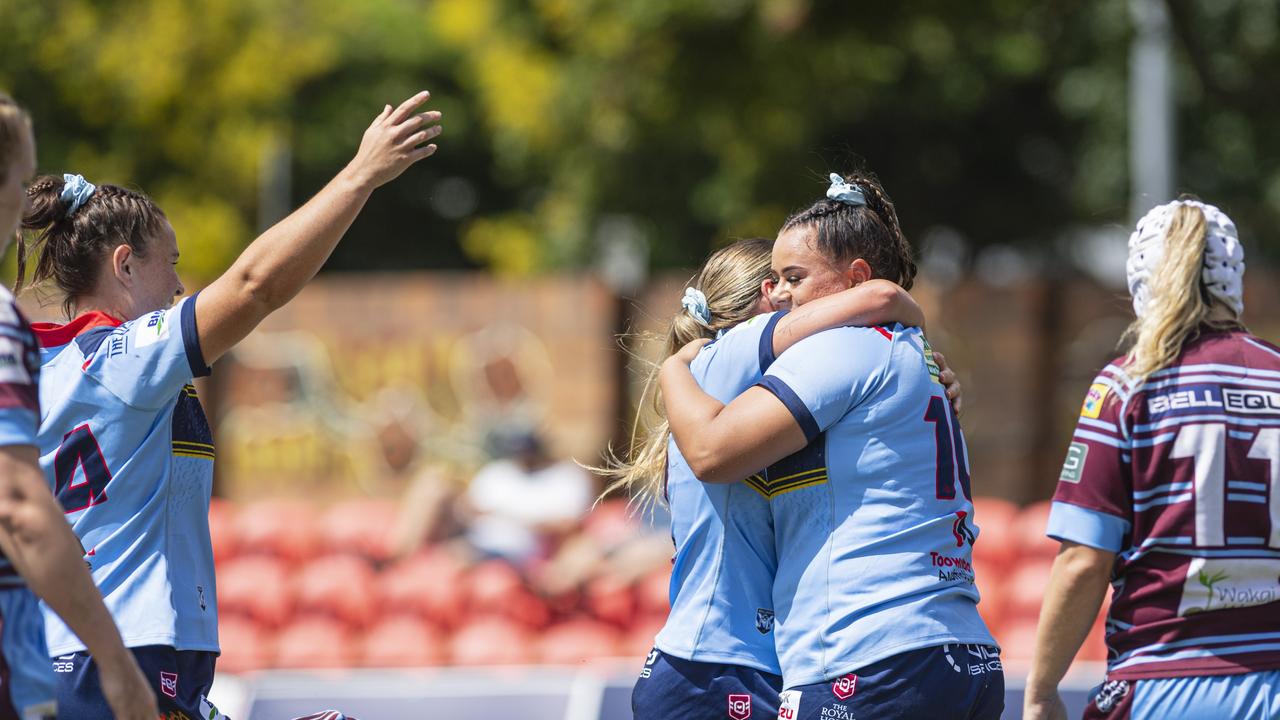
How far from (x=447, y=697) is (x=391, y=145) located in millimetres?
3412

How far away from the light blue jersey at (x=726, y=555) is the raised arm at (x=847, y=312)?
0.05m

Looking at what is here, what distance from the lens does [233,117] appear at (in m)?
20.5

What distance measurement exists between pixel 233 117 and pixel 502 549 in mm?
12781

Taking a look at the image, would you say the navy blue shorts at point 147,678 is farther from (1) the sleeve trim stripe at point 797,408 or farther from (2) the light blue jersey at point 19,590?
(1) the sleeve trim stripe at point 797,408

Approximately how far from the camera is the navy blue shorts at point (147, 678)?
3242 millimetres

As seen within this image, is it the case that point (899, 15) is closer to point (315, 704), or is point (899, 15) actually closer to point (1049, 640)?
point (315, 704)

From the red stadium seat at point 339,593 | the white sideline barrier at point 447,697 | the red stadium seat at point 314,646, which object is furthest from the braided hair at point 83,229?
the red stadium seat at point 339,593

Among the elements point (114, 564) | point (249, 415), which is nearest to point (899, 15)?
point (249, 415)

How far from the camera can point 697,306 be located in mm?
3656

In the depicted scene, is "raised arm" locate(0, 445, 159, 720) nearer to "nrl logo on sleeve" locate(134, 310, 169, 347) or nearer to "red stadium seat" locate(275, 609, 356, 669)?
"nrl logo on sleeve" locate(134, 310, 169, 347)

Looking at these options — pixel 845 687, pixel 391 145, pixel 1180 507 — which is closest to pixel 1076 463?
pixel 1180 507

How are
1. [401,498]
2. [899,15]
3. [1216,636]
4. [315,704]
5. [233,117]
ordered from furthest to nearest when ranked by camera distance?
[233,117]
[401,498]
[899,15]
[315,704]
[1216,636]

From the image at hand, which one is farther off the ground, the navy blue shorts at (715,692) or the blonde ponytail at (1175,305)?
the blonde ponytail at (1175,305)

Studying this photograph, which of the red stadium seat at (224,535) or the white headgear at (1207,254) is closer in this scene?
the white headgear at (1207,254)
